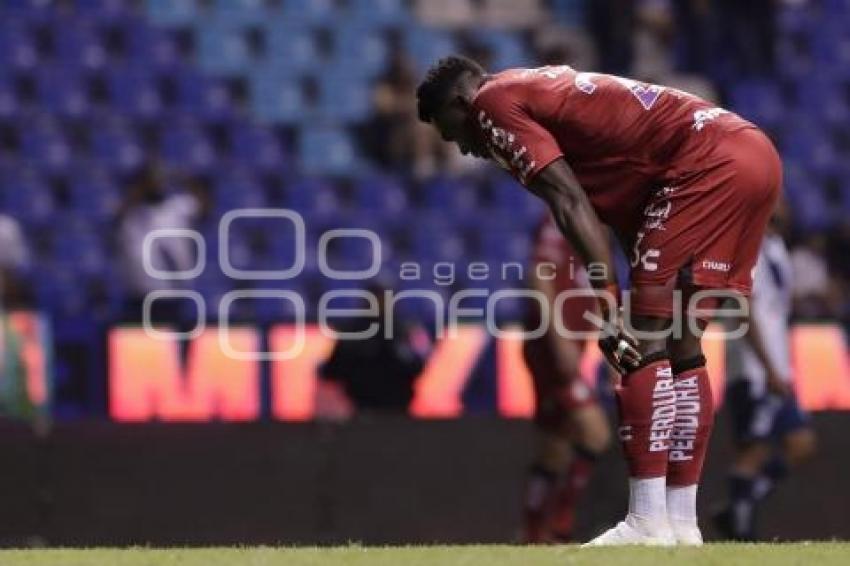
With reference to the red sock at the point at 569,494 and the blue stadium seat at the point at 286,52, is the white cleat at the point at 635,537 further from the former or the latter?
the blue stadium seat at the point at 286,52

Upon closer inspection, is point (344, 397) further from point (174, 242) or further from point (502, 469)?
point (174, 242)

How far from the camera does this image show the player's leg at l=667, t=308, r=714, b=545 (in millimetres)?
7324

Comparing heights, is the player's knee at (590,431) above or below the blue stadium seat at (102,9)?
below

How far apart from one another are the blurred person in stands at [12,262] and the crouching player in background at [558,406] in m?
3.68

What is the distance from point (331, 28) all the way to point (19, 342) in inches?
203

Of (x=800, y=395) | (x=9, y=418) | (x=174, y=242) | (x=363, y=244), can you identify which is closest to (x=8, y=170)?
(x=174, y=242)

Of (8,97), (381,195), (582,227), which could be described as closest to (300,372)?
(381,195)

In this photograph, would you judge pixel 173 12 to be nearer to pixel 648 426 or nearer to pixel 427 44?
pixel 427 44

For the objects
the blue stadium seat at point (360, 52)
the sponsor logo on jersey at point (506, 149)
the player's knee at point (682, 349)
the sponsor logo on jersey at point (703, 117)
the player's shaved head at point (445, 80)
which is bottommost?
the blue stadium seat at point (360, 52)

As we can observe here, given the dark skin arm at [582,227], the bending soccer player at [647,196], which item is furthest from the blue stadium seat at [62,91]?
the dark skin arm at [582,227]

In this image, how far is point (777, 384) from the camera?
1133 cm

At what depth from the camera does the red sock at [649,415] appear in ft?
23.3

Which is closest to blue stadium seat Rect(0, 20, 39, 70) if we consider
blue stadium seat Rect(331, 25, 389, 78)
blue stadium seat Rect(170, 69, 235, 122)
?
blue stadium seat Rect(170, 69, 235, 122)

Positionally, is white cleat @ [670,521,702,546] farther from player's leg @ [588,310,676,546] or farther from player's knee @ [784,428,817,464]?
player's knee @ [784,428,817,464]
